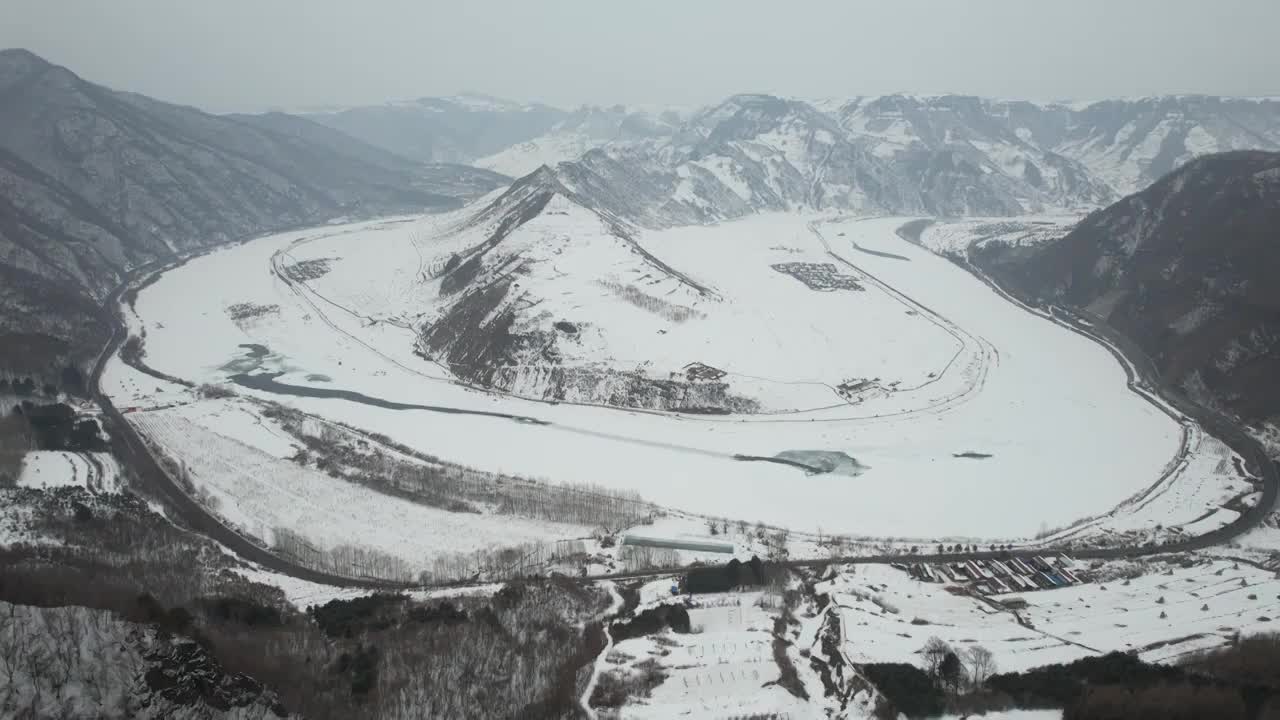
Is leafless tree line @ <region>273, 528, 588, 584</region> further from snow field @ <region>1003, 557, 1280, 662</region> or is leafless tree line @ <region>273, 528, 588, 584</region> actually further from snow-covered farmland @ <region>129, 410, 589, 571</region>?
snow field @ <region>1003, 557, 1280, 662</region>

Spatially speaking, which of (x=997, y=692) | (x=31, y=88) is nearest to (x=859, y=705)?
(x=997, y=692)

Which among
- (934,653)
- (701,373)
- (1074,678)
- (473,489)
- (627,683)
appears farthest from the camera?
(701,373)

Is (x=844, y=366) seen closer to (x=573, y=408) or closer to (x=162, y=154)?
(x=573, y=408)

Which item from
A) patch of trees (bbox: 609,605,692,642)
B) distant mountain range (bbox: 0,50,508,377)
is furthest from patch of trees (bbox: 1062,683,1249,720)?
distant mountain range (bbox: 0,50,508,377)

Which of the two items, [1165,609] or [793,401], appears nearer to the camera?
[1165,609]

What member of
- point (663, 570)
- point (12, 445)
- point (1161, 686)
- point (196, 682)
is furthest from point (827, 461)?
point (12, 445)

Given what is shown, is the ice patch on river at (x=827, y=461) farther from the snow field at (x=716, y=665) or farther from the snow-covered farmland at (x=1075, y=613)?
the snow field at (x=716, y=665)

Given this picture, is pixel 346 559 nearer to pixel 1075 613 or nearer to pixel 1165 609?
pixel 1075 613

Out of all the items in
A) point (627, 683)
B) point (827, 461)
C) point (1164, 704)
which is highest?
point (827, 461)
